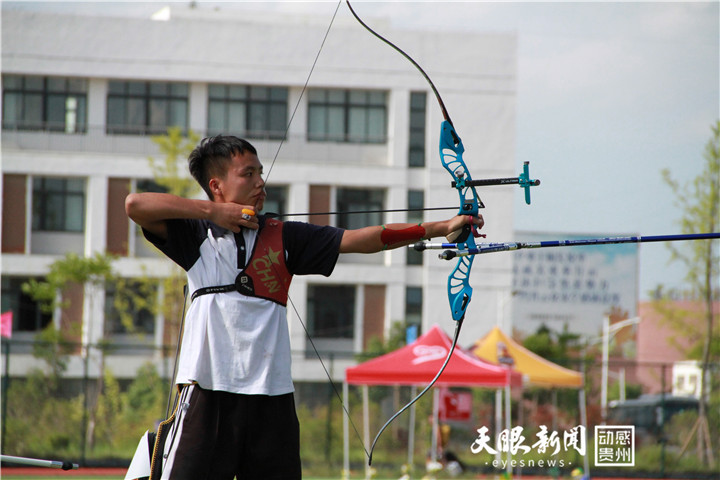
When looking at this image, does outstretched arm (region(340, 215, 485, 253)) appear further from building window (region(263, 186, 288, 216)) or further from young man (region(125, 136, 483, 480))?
building window (region(263, 186, 288, 216))

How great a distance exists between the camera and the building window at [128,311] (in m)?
21.3

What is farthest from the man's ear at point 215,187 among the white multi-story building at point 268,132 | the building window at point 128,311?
the white multi-story building at point 268,132

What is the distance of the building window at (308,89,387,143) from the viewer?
23219 millimetres

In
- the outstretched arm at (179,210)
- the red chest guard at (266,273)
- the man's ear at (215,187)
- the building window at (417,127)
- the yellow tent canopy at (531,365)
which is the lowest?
the yellow tent canopy at (531,365)

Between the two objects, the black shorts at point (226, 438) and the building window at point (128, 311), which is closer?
the black shorts at point (226, 438)

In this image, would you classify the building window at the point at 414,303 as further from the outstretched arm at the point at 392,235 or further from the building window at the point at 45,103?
the outstretched arm at the point at 392,235

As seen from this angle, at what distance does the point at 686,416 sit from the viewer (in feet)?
48.2

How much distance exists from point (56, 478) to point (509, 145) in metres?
14.3

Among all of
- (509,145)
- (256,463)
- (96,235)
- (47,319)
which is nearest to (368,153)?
(509,145)

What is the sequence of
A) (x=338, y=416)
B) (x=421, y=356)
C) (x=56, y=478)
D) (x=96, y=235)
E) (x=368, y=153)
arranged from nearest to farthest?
(x=421, y=356) < (x=56, y=478) < (x=338, y=416) < (x=96, y=235) < (x=368, y=153)

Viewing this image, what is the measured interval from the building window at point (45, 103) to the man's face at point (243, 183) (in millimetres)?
20687

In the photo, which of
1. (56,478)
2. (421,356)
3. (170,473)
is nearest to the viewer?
A: (170,473)

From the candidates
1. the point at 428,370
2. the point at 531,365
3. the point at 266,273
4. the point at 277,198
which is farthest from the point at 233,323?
the point at 277,198

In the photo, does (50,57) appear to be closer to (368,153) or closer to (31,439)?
(368,153)
